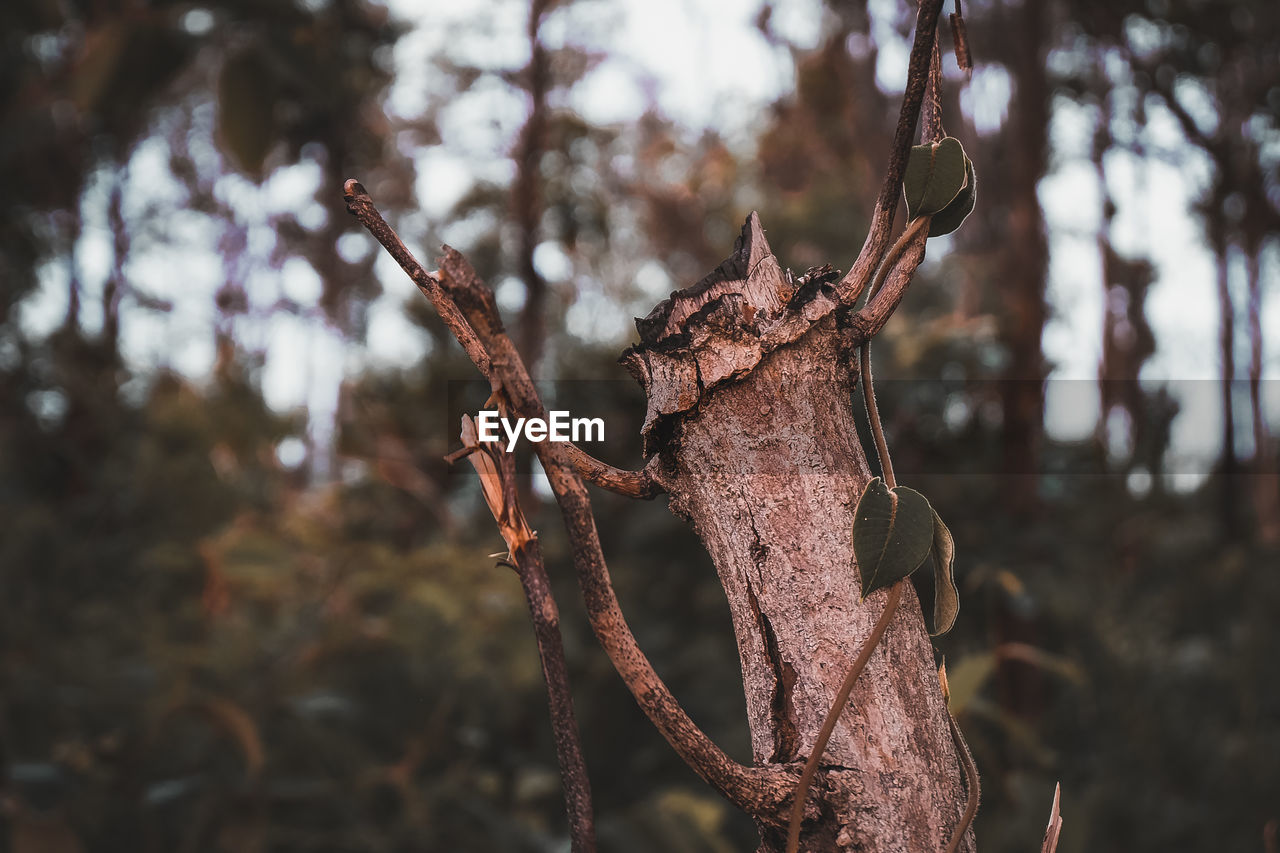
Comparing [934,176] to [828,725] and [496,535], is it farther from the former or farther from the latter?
Result: [496,535]

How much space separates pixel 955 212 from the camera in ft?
0.72

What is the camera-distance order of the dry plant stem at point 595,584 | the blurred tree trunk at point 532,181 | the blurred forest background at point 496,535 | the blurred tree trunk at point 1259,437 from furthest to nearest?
the blurred tree trunk at point 1259,437 < the blurred tree trunk at point 532,181 < the blurred forest background at point 496,535 < the dry plant stem at point 595,584

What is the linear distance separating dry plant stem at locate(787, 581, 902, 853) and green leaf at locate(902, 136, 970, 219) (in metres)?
0.10

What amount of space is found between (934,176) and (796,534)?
0.10 metres

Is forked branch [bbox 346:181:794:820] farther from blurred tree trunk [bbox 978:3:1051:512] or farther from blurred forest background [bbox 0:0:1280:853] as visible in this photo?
blurred tree trunk [bbox 978:3:1051:512]

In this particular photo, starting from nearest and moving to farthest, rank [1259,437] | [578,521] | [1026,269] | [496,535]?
[578,521], [1026,269], [496,535], [1259,437]

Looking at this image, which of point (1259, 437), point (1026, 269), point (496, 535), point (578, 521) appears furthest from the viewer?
point (1259, 437)

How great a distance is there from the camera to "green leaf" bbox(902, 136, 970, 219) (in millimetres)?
213

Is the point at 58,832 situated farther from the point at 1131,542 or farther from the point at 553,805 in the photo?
the point at 1131,542

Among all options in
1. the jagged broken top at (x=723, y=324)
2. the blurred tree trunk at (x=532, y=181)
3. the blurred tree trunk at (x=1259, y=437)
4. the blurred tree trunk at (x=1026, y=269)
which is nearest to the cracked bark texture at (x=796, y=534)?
the jagged broken top at (x=723, y=324)

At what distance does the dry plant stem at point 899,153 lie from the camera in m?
0.19

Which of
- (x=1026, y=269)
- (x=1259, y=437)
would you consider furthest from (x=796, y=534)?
(x=1259, y=437)

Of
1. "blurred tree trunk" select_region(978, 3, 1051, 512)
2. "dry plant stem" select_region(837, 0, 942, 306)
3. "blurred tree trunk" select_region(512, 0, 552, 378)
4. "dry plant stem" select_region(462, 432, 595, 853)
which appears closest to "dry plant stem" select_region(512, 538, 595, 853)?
"dry plant stem" select_region(462, 432, 595, 853)

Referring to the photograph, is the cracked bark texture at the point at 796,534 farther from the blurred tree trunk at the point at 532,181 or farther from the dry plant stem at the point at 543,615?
the blurred tree trunk at the point at 532,181
